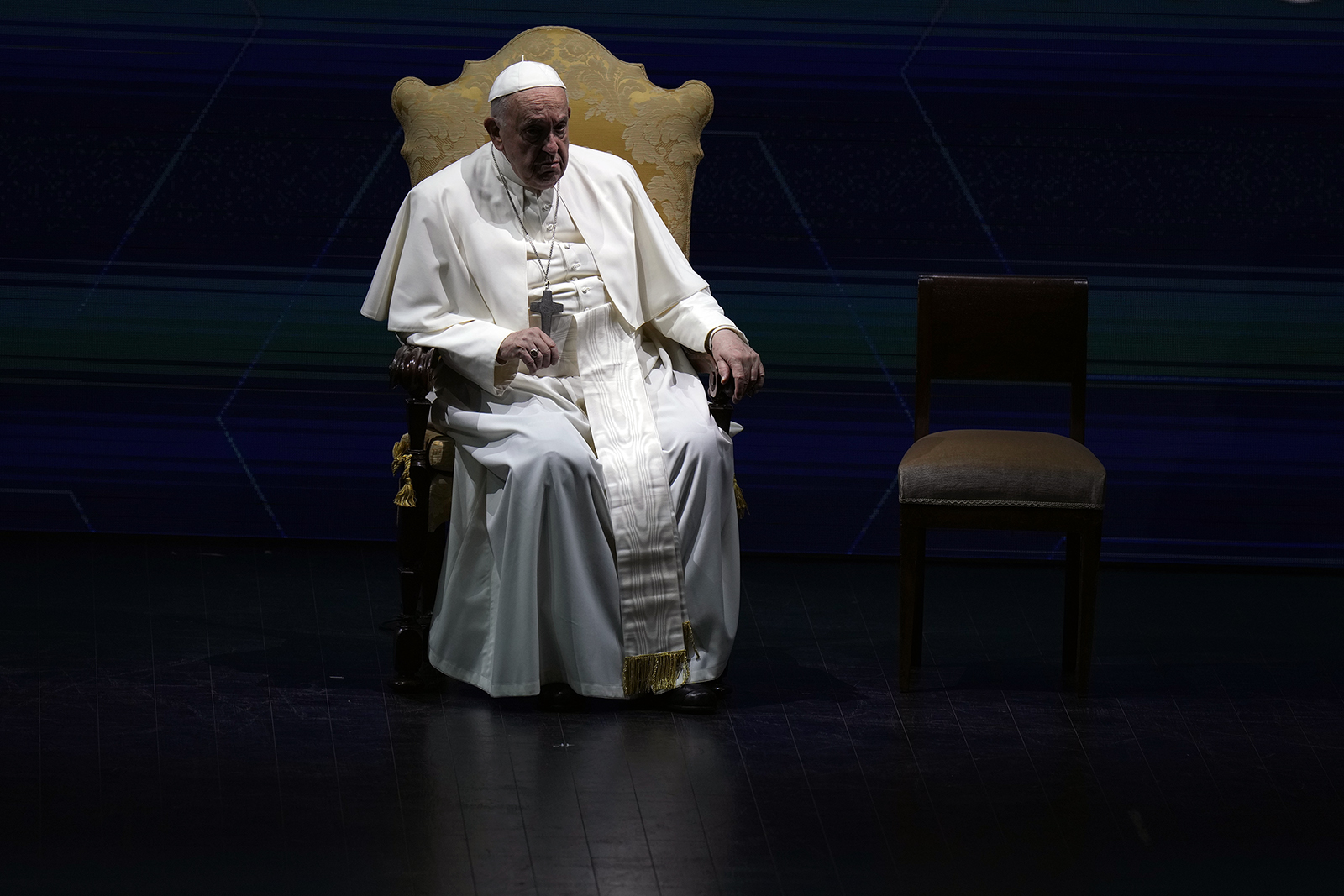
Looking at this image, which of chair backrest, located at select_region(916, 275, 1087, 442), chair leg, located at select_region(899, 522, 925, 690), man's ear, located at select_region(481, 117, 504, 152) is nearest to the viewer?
chair leg, located at select_region(899, 522, 925, 690)

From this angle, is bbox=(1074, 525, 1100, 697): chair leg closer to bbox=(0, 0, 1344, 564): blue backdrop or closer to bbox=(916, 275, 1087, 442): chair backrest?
bbox=(916, 275, 1087, 442): chair backrest

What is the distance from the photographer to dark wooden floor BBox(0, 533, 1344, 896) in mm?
3035

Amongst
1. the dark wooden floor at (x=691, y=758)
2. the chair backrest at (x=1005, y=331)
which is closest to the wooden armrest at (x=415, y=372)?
the dark wooden floor at (x=691, y=758)

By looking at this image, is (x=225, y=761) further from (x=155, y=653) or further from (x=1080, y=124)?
(x=1080, y=124)

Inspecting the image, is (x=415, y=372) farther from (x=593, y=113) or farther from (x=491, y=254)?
(x=593, y=113)

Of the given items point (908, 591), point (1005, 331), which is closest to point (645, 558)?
point (908, 591)

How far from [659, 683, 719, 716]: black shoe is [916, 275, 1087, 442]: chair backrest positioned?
2.98ft

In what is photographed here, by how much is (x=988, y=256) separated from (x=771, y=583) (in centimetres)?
126

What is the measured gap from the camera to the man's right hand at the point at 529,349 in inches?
154

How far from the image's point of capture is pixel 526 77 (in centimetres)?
402

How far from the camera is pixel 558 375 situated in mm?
4238

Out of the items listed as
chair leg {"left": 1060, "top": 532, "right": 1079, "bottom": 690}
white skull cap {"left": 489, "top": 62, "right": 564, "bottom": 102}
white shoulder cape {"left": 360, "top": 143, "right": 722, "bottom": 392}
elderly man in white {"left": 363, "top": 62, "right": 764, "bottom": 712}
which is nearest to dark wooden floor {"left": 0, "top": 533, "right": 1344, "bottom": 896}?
chair leg {"left": 1060, "top": 532, "right": 1079, "bottom": 690}

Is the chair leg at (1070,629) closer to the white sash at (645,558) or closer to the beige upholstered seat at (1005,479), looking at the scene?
the beige upholstered seat at (1005,479)

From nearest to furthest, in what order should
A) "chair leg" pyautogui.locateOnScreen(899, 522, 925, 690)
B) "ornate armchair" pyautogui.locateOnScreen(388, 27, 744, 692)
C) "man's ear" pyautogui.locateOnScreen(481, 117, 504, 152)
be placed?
1. "chair leg" pyautogui.locateOnScreen(899, 522, 925, 690)
2. "man's ear" pyautogui.locateOnScreen(481, 117, 504, 152)
3. "ornate armchair" pyautogui.locateOnScreen(388, 27, 744, 692)
